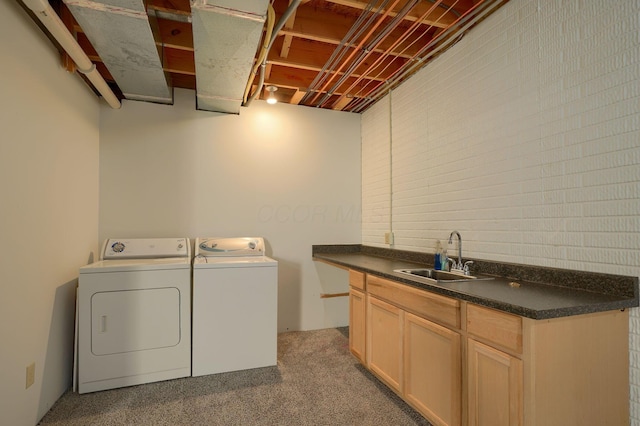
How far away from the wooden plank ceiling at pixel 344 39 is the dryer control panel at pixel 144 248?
149cm

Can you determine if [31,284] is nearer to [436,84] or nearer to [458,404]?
[458,404]

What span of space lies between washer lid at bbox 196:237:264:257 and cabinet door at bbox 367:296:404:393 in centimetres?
129

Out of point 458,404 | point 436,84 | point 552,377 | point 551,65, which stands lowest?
point 458,404

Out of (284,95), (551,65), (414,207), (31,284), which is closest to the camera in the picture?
(551,65)

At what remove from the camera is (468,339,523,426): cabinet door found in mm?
1401

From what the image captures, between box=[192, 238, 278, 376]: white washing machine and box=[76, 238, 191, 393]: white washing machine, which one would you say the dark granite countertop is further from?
box=[76, 238, 191, 393]: white washing machine

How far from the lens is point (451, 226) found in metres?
2.62

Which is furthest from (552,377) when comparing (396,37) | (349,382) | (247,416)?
(396,37)

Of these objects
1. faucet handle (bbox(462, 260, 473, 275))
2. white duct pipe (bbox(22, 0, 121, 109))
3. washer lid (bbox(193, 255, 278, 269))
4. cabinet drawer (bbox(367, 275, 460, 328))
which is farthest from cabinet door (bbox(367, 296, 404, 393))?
white duct pipe (bbox(22, 0, 121, 109))

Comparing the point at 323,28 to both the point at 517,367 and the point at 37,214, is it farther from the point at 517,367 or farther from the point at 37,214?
the point at 517,367

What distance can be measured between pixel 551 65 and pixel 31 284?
3.39 m

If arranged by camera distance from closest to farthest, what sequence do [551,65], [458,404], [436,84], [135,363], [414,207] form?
[458,404] < [551,65] < [135,363] < [436,84] < [414,207]

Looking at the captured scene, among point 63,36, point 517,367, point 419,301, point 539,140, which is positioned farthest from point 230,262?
point 539,140

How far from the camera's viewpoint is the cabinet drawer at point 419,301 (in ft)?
5.85
